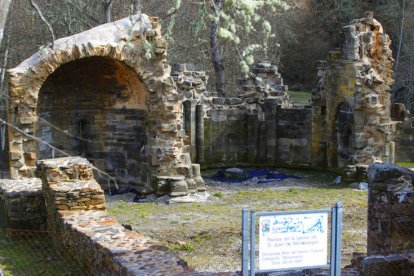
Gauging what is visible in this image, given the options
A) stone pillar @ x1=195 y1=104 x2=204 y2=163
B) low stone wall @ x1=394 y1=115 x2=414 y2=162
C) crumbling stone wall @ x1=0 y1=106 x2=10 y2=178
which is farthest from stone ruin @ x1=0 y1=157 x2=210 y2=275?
low stone wall @ x1=394 y1=115 x2=414 y2=162

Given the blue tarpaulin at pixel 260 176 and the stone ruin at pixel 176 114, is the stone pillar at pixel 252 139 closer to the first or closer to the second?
the stone ruin at pixel 176 114

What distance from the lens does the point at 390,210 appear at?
9.92m

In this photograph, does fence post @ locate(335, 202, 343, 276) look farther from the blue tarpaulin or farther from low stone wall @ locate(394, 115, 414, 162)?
low stone wall @ locate(394, 115, 414, 162)

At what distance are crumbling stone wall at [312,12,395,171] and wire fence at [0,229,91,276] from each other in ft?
32.0

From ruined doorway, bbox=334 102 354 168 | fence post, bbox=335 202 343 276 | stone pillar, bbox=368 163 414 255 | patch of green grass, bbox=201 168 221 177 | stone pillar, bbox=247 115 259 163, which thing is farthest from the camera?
stone pillar, bbox=247 115 259 163

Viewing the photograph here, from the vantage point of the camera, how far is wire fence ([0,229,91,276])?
34.4 ft

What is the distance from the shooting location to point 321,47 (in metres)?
37.8

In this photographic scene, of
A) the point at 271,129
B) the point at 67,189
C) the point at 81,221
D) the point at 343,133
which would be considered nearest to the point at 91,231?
the point at 81,221

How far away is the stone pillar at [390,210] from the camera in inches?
382

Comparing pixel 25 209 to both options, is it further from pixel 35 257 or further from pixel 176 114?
pixel 176 114

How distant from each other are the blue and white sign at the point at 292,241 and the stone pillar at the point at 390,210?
340cm

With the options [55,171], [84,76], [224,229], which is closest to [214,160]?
[84,76]

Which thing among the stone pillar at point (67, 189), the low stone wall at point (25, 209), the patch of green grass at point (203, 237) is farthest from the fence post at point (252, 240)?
the low stone wall at point (25, 209)

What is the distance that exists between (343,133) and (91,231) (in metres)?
11.8
